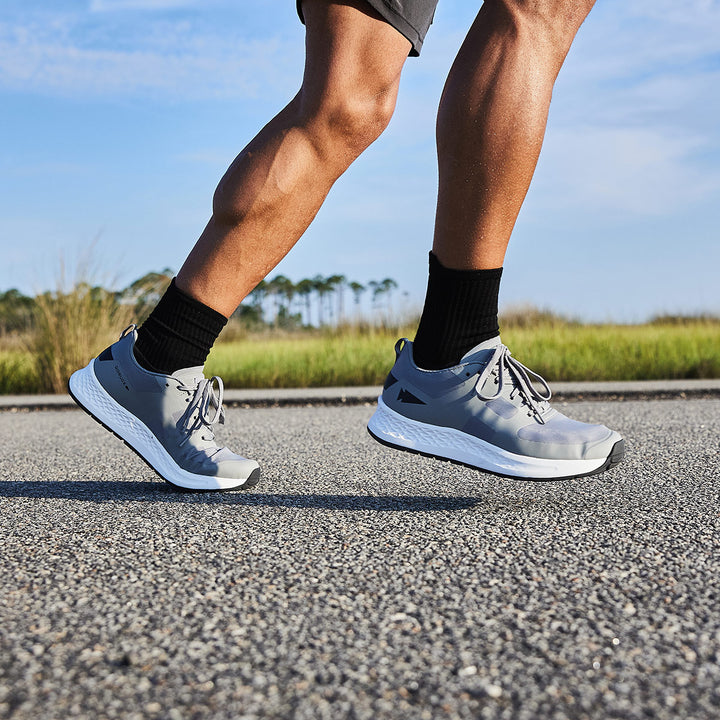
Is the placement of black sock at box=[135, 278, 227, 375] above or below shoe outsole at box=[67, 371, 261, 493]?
above

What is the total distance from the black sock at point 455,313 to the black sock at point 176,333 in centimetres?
50

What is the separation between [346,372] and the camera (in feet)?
27.5

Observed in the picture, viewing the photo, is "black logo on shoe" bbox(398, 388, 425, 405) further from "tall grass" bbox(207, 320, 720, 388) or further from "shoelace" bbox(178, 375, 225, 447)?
"tall grass" bbox(207, 320, 720, 388)

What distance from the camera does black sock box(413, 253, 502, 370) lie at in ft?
5.79

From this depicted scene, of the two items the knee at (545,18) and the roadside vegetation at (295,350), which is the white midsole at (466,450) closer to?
the knee at (545,18)

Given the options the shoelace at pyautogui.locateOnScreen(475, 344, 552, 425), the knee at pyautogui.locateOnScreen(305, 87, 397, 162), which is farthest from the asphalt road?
the knee at pyautogui.locateOnScreen(305, 87, 397, 162)

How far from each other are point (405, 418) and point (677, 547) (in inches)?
24.7

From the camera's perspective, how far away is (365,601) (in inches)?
44.3

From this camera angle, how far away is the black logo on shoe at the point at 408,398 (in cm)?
178

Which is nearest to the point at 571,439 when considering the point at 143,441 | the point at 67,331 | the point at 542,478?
the point at 542,478

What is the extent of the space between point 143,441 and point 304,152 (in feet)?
2.56

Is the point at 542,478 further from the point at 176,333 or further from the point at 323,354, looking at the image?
the point at 323,354

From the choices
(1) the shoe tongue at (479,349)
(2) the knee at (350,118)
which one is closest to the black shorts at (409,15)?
(2) the knee at (350,118)

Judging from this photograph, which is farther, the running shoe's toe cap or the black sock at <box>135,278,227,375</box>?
the black sock at <box>135,278,227,375</box>
